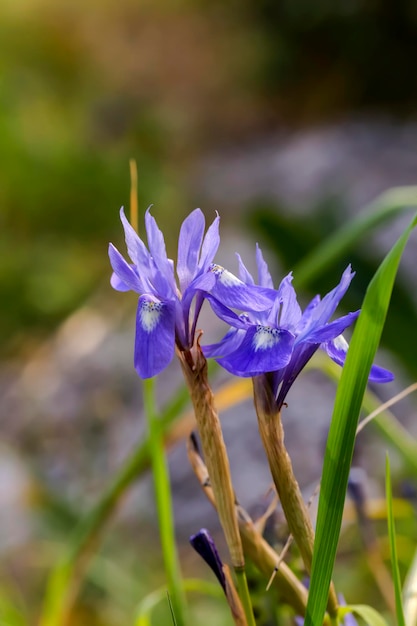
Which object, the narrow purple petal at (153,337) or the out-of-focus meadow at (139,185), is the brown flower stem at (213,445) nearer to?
the narrow purple petal at (153,337)

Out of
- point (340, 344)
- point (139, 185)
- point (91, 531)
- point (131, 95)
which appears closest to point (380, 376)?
point (340, 344)

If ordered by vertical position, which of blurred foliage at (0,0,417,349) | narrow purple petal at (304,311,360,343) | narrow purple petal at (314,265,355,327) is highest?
blurred foliage at (0,0,417,349)

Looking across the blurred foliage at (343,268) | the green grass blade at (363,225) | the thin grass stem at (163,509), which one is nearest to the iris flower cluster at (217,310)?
the thin grass stem at (163,509)

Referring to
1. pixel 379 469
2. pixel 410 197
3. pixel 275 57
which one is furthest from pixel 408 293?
pixel 275 57

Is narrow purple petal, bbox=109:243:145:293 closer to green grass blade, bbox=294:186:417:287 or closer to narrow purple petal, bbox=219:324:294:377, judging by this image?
narrow purple petal, bbox=219:324:294:377

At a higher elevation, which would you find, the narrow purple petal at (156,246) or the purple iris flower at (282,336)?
the narrow purple petal at (156,246)

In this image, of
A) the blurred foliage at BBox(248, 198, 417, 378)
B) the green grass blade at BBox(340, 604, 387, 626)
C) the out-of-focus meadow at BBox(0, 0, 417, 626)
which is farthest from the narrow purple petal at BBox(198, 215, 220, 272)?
the blurred foliage at BBox(248, 198, 417, 378)

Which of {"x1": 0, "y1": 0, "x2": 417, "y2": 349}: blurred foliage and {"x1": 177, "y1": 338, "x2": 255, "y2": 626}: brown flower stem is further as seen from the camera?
{"x1": 0, "y1": 0, "x2": 417, "y2": 349}: blurred foliage

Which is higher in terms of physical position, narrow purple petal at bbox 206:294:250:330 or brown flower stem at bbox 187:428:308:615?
narrow purple petal at bbox 206:294:250:330
